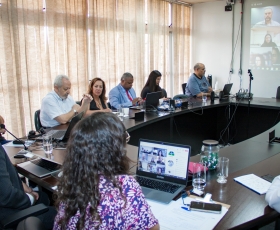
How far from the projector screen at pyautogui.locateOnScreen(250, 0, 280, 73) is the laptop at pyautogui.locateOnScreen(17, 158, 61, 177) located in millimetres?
5290

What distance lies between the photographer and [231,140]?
4594 millimetres

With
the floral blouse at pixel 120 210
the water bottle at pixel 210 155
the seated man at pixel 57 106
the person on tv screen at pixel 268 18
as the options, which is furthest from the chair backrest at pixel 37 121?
the person on tv screen at pixel 268 18

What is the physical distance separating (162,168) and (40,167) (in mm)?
837

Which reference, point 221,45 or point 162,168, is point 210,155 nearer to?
point 162,168

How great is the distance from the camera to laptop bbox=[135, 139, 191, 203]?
5.07 feet

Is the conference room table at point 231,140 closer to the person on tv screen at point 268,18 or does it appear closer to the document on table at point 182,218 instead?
the document on table at point 182,218

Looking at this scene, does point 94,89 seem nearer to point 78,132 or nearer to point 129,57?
A: point 129,57

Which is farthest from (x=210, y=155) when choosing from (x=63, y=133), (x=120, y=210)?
(x=63, y=133)

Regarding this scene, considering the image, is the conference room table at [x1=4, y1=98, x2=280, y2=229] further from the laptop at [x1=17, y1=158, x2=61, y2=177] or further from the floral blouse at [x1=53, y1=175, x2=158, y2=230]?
the floral blouse at [x1=53, y1=175, x2=158, y2=230]

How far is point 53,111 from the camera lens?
288cm

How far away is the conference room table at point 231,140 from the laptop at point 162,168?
0.10 m

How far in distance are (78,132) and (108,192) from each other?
0.24 meters

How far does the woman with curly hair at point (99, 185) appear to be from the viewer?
3.18ft

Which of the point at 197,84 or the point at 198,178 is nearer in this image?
the point at 198,178
